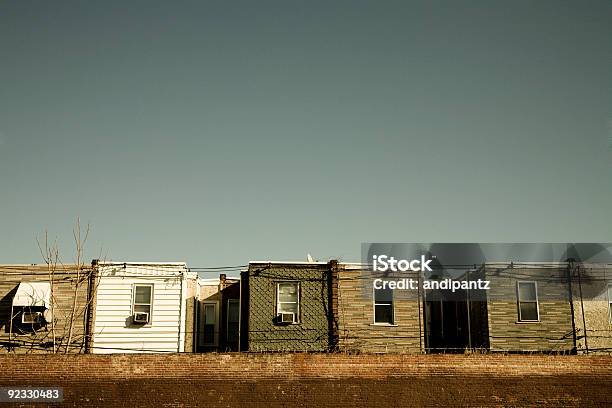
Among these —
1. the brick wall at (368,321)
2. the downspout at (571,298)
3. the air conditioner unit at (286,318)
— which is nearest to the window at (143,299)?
the air conditioner unit at (286,318)

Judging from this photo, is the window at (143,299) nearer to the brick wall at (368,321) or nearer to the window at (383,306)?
the brick wall at (368,321)

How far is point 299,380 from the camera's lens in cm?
2341

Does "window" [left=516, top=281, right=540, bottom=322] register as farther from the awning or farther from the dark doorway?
the awning

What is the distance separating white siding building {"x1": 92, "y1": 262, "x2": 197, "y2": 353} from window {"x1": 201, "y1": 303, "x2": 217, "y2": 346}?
2.37 m

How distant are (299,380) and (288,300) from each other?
5.42m

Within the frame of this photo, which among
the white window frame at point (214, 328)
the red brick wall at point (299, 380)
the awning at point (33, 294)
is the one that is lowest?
the red brick wall at point (299, 380)

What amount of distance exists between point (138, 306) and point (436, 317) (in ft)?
44.1

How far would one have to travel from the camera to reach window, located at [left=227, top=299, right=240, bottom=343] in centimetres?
3139

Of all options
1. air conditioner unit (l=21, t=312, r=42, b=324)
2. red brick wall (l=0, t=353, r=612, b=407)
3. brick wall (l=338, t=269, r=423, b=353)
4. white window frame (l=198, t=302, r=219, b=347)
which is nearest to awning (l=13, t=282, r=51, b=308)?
air conditioner unit (l=21, t=312, r=42, b=324)

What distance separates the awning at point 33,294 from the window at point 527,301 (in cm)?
1917

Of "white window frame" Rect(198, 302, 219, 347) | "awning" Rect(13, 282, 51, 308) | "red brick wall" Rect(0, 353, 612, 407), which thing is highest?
"awning" Rect(13, 282, 51, 308)

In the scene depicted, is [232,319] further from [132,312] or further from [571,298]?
[571,298]

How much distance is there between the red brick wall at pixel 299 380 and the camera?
23.1m

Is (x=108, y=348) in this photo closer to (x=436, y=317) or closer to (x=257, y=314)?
(x=257, y=314)
